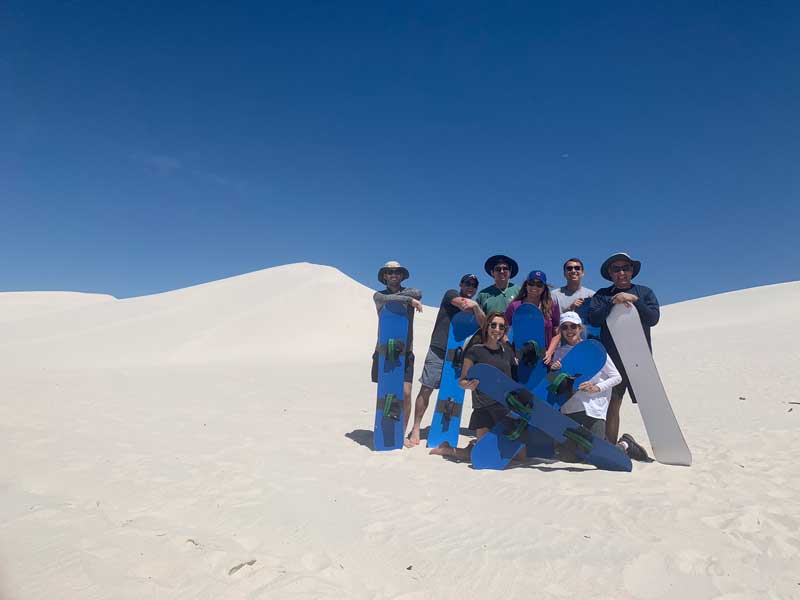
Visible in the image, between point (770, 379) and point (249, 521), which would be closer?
point (249, 521)

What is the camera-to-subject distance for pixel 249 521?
10.7 feet

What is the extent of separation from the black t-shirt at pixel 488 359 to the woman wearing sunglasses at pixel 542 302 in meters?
0.41

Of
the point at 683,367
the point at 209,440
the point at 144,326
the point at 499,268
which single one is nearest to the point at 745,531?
the point at 499,268

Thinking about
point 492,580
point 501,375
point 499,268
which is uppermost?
point 499,268

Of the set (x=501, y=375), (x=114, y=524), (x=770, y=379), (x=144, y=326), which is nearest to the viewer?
(x=114, y=524)

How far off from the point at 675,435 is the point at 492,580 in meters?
3.28

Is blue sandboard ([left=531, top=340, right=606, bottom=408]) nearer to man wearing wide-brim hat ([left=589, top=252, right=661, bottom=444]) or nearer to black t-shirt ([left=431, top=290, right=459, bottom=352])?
man wearing wide-brim hat ([left=589, top=252, right=661, bottom=444])

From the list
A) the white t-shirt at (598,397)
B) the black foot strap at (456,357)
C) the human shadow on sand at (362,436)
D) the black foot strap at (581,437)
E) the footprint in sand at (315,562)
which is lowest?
the footprint in sand at (315,562)

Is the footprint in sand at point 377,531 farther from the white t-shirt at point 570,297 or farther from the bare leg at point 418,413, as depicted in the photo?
the white t-shirt at point 570,297

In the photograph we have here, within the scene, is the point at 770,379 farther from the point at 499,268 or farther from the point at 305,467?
the point at 305,467

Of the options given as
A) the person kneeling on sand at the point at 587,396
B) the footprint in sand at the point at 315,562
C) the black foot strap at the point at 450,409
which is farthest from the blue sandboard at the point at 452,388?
the footprint in sand at the point at 315,562

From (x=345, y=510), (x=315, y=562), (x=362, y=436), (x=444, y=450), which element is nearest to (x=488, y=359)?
(x=444, y=450)

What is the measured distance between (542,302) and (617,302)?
2.61 ft

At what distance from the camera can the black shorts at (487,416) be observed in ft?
15.7
